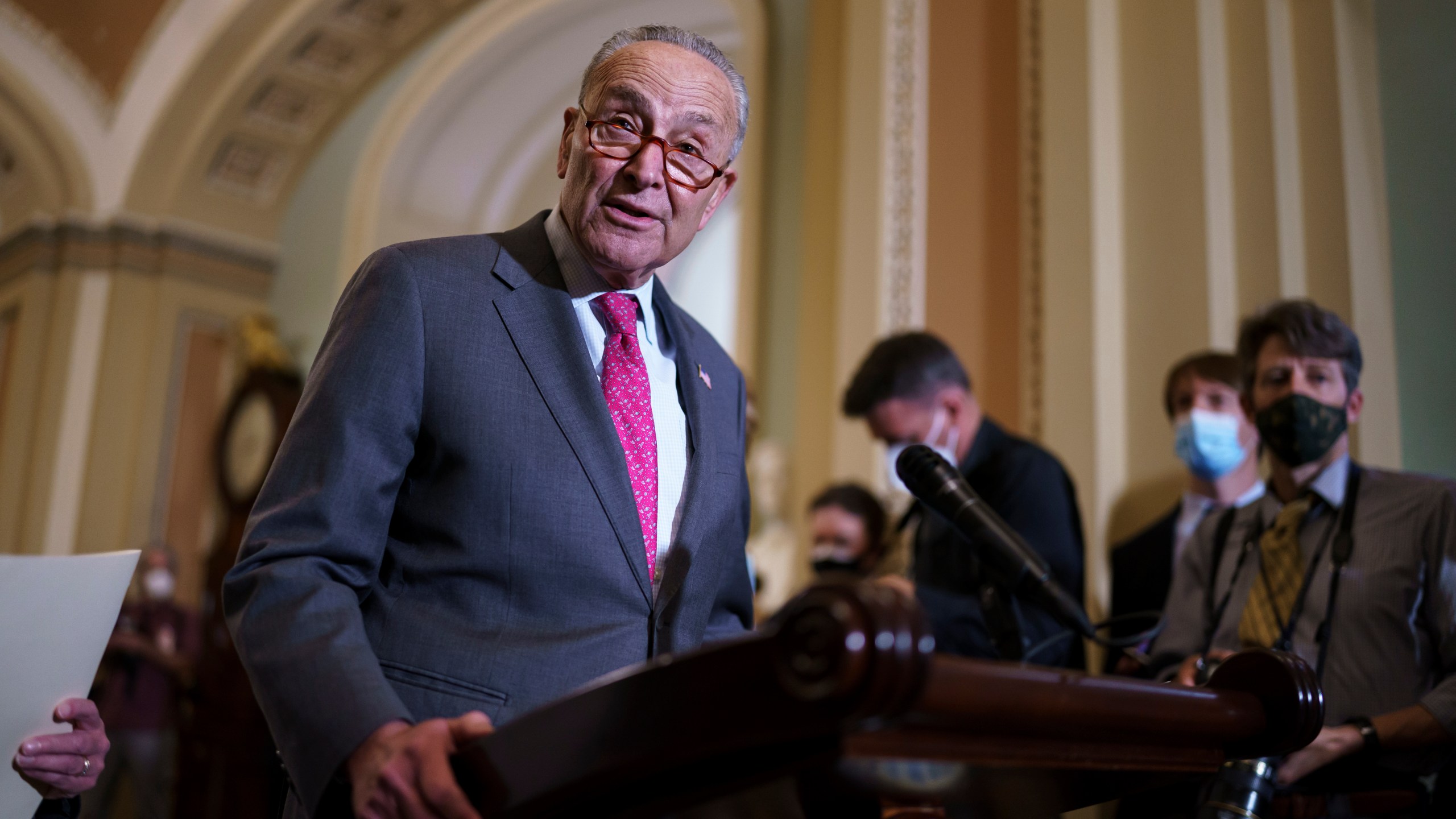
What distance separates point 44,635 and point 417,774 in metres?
0.86

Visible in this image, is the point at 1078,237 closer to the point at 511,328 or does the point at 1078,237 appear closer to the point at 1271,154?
the point at 1271,154

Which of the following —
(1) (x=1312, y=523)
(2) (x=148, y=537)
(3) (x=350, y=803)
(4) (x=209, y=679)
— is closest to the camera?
(3) (x=350, y=803)

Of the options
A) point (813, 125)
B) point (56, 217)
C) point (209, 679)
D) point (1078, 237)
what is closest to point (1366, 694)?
point (1078, 237)

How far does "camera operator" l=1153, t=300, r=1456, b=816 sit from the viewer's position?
2078 millimetres

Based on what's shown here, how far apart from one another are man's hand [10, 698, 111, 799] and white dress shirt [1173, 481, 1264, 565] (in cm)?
256

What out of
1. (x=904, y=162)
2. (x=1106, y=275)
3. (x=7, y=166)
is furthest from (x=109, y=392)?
(x=1106, y=275)

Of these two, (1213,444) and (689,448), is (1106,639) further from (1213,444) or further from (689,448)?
(689,448)

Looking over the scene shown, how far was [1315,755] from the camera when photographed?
2010 millimetres

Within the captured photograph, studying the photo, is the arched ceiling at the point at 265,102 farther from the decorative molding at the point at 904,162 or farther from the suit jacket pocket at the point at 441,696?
the suit jacket pocket at the point at 441,696

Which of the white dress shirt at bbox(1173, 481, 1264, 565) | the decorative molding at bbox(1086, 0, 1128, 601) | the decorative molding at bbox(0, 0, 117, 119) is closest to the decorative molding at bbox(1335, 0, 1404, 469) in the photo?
the white dress shirt at bbox(1173, 481, 1264, 565)

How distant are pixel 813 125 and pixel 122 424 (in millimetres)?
7002

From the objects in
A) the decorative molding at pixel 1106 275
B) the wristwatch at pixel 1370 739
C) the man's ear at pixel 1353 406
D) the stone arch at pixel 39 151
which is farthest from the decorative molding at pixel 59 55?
the wristwatch at pixel 1370 739

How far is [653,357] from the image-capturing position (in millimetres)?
1543

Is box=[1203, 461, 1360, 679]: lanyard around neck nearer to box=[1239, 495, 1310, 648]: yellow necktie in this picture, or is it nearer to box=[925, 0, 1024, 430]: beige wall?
box=[1239, 495, 1310, 648]: yellow necktie
